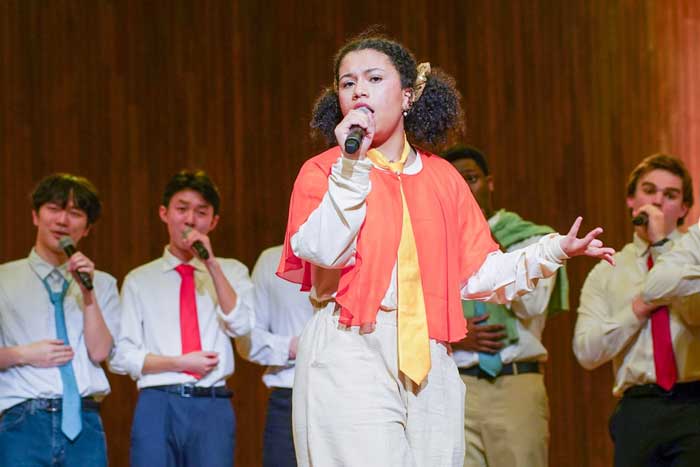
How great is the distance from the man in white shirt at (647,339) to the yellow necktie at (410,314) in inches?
68.5

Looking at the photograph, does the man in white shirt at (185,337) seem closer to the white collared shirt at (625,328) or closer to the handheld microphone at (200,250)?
Result: the handheld microphone at (200,250)

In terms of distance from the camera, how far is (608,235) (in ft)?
19.0

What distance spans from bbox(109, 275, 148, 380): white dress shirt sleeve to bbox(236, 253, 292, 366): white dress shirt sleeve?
41cm

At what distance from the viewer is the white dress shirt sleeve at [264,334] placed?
4289mm

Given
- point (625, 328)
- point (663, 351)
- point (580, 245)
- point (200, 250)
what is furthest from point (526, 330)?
point (580, 245)

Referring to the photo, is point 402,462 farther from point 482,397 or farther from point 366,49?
point 482,397

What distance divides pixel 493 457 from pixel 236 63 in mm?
2698

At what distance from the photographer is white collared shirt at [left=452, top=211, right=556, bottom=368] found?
4.06 meters

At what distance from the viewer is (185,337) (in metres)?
4.17

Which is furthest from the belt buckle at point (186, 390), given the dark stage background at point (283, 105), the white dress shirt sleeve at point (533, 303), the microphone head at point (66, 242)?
the dark stage background at point (283, 105)

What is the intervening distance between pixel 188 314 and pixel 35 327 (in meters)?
0.56

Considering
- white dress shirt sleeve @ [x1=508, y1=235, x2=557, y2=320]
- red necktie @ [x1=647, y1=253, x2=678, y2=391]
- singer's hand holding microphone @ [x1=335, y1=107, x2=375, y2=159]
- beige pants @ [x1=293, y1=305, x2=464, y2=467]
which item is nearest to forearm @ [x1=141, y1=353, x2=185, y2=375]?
white dress shirt sleeve @ [x1=508, y1=235, x2=557, y2=320]

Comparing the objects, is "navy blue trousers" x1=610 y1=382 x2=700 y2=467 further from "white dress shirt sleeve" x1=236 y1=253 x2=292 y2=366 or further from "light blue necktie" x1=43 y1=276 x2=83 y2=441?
"light blue necktie" x1=43 y1=276 x2=83 y2=441

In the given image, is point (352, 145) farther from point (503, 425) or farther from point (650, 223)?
point (650, 223)
